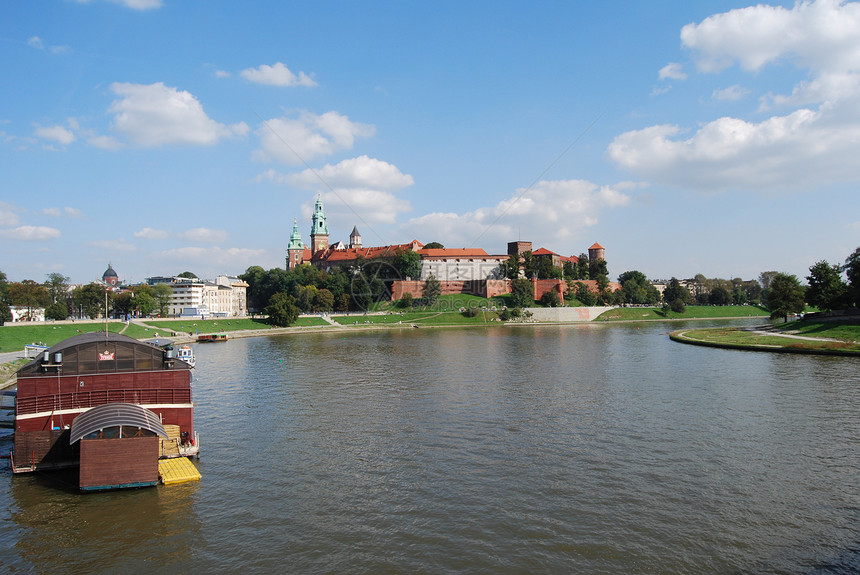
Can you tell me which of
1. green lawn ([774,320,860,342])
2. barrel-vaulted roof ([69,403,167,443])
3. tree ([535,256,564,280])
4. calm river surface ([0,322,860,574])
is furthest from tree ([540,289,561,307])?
barrel-vaulted roof ([69,403,167,443])

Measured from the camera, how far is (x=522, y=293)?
104 meters

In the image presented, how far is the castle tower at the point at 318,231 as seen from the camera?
146125 millimetres

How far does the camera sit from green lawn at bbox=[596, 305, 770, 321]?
10562cm

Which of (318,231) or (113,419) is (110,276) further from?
(113,419)

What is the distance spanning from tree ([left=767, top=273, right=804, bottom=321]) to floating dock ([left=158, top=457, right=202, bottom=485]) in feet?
217

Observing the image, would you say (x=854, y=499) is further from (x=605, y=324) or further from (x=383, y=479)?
(x=605, y=324)

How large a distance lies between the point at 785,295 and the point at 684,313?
5239 cm

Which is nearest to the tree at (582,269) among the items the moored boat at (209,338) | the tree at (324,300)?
the tree at (324,300)

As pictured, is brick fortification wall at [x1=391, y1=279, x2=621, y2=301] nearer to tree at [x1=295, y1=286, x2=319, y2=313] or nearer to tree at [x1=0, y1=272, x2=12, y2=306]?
tree at [x1=295, y1=286, x2=319, y2=313]

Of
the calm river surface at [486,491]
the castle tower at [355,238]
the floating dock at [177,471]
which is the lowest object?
the calm river surface at [486,491]

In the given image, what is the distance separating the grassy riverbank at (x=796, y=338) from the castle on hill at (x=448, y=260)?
52.8 meters

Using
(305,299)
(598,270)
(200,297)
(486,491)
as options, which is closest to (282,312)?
(305,299)

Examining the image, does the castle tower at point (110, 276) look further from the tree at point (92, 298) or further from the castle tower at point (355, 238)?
the castle tower at point (355, 238)

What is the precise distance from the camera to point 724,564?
1123 cm
